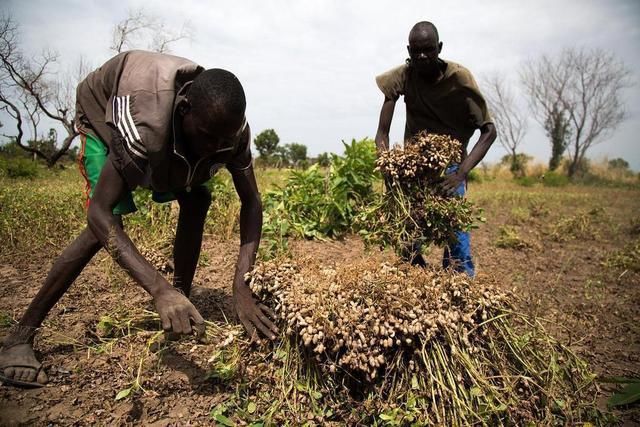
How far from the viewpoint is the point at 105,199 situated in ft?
6.28

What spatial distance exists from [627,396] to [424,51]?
2295 mm

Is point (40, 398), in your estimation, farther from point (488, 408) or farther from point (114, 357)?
point (488, 408)

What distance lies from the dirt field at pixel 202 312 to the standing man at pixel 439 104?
671 millimetres

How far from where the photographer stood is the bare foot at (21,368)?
2.10 meters

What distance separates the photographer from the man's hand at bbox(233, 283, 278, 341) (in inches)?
80.4

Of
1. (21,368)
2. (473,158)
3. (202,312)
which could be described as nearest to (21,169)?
(202,312)

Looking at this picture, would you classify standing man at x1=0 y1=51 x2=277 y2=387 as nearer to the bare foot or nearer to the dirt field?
the bare foot

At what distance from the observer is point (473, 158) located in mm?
3025

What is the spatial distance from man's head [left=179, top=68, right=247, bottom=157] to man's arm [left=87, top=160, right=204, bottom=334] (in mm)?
404

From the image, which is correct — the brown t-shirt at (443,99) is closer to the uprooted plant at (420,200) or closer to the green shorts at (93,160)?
the uprooted plant at (420,200)

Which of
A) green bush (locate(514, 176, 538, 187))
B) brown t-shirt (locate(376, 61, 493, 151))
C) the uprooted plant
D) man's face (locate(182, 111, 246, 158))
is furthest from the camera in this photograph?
green bush (locate(514, 176, 538, 187))

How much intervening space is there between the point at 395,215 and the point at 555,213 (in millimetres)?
8484

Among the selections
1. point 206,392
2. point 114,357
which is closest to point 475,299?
point 206,392

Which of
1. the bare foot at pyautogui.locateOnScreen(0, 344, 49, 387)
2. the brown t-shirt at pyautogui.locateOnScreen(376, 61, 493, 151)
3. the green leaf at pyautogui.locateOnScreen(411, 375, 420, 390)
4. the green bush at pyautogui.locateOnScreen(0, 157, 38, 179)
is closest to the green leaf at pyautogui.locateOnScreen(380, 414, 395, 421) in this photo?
the green leaf at pyautogui.locateOnScreen(411, 375, 420, 390)
